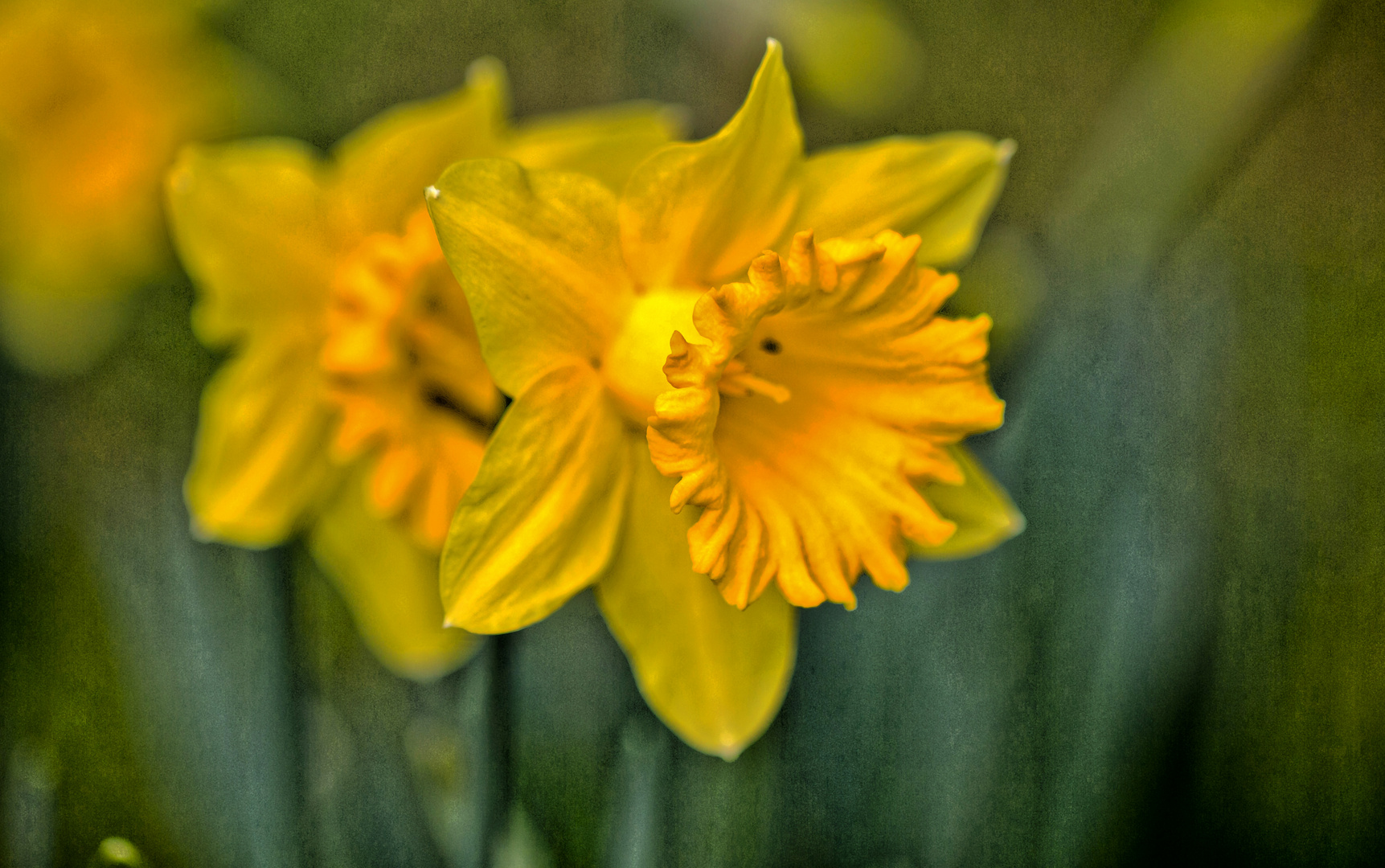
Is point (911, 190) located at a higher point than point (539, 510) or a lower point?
higher

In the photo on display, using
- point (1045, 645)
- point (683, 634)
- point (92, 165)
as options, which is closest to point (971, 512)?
point (1045, 645)

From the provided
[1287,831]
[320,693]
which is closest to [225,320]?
[320,693]

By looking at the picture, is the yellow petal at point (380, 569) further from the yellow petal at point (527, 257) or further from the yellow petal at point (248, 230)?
the yellow petal at point (527, 257)

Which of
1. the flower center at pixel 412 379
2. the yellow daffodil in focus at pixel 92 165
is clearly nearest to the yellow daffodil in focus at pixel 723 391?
the flower center at pixel 412 379

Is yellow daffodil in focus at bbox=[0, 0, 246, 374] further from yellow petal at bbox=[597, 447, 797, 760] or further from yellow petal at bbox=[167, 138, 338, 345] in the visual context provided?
yellow petal at bbox=[597, 447, 797, 760]

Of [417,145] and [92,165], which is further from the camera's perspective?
[92,165]

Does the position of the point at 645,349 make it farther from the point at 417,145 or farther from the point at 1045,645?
the point at 1045,645

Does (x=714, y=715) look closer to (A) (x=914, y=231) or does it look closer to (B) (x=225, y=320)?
(A) (x=914, y=231)
